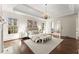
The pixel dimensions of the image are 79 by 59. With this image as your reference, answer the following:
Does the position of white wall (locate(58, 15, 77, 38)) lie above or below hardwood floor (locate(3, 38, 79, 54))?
above

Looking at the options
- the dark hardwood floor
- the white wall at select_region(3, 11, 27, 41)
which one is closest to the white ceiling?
the white wall at select_region(3, 11, 27, 41)

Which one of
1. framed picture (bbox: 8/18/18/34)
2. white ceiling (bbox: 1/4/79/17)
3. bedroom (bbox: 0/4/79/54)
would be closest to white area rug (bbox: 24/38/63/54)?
bedroom (bbox: 0/4/79/54)

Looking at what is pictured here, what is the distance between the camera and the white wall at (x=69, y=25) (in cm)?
172

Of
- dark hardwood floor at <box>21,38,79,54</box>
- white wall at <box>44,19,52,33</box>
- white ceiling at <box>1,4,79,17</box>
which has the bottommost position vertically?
dark hardwood floor at <box>21,38,79,54</box>

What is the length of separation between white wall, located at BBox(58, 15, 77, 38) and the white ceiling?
8 centimetres

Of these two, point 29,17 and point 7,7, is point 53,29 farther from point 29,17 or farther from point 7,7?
point 7,7

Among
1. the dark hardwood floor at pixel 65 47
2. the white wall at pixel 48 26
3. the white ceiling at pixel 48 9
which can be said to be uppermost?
the white ceiling at pixel 48 9

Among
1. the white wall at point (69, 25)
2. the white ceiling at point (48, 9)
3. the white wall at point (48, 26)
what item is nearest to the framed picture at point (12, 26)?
the white ceiling at point (48, 9)

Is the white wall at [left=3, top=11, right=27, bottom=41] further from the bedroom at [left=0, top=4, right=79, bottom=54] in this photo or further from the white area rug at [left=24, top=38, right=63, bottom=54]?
the white area rug at [left=24, top=38, right=63, bottom=54]

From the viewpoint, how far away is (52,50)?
5.66 ft

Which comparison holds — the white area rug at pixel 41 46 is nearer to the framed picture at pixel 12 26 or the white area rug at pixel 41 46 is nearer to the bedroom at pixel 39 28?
the bedroom at pixel 39 28

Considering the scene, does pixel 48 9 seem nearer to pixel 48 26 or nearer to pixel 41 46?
pixel 48 26

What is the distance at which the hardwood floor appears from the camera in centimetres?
171
